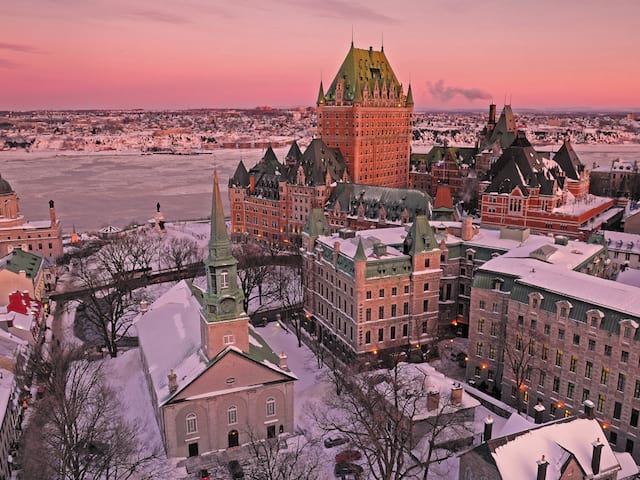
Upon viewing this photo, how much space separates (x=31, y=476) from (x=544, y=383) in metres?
39.4

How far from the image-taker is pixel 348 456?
1654 inches

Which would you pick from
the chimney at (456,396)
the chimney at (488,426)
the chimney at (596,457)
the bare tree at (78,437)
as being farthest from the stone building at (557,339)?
the bare tree at (78,437)

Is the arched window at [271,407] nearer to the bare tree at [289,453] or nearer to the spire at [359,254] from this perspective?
the bare tree at [289,453]

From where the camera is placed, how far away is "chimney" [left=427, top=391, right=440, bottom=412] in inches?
1704

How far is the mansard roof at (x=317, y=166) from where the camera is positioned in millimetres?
104438

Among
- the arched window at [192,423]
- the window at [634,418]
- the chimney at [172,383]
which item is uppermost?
the chimney at [172,383]

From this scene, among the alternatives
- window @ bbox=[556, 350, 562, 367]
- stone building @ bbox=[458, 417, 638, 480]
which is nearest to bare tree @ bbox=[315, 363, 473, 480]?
stone building @ bbox=[458, 417, 638, 480]

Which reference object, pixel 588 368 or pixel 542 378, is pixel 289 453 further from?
pixel 588 368

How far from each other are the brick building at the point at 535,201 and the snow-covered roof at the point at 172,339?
56683 mm

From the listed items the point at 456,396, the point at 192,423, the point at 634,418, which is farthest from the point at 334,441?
the point at 634,418

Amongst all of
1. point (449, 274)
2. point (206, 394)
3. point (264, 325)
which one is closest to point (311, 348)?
point (264, 325)

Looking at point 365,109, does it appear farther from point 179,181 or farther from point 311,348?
point 179,181

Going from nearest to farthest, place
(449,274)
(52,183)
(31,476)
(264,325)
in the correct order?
(31,476) < (449,274) < (264,325) < (52,183)

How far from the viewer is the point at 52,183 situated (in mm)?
179375
